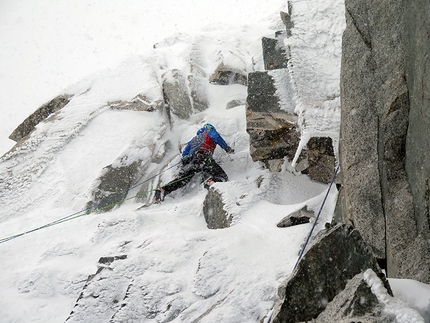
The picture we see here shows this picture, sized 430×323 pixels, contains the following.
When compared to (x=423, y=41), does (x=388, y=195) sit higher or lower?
lower

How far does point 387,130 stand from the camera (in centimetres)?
396

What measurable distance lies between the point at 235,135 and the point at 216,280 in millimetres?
4823

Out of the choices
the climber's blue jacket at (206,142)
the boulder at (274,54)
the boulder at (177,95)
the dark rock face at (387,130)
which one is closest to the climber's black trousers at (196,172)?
the climber's blue jacket at (206,142)

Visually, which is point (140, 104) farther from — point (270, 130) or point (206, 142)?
point (270, 130)

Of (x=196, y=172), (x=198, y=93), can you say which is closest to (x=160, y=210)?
(x=196, y=172)

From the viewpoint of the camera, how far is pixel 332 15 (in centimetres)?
916

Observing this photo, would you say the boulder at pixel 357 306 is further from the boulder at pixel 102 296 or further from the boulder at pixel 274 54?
the boulder at pixel 274 54

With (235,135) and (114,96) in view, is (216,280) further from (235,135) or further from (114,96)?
(114,96)

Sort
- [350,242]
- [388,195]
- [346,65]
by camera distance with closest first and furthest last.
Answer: [350,242] → [388,195] → [346,65]

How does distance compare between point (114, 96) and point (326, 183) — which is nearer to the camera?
point (326, 183)

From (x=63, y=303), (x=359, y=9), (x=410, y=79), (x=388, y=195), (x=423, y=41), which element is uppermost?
(x=359, y=9)

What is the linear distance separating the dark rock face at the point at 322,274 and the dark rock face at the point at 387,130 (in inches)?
26.6

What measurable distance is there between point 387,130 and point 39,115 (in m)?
10.3

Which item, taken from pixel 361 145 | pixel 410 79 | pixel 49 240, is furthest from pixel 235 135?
pixel 410 79
